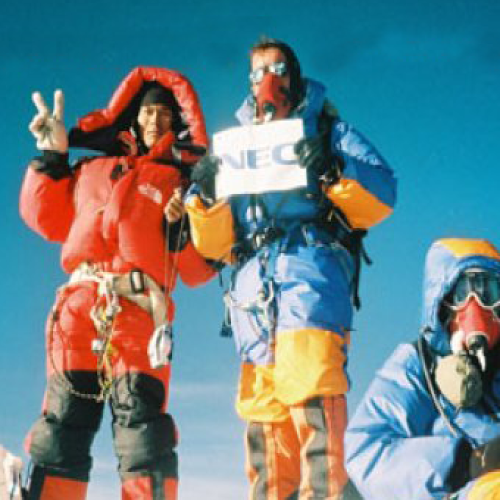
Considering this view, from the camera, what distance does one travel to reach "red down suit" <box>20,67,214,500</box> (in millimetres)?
6465

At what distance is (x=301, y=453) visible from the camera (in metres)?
5.79

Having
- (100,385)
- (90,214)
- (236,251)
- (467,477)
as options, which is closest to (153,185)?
(90,214)

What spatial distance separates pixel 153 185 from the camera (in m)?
7.27

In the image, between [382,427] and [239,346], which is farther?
[239,346]

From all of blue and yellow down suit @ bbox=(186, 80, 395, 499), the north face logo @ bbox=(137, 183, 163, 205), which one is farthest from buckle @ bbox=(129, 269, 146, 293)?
the north face logo @ bbox=(137, 183, 163, 205)

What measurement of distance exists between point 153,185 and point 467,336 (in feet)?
10.5

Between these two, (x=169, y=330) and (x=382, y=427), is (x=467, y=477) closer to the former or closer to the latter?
(x=382, y=427)

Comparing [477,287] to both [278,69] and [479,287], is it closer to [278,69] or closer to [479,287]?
[479,287]

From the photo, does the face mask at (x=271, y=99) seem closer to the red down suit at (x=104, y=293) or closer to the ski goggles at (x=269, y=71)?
the ski goggles at (x=269, y=71)

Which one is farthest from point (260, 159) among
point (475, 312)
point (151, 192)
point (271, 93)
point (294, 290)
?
point (475, 312)

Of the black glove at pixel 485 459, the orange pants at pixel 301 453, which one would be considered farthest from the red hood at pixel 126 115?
the black glove at pixel 485 459

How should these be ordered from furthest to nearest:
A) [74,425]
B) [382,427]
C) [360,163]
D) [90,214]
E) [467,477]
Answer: [90,214], [74,425], [360,163], [382,427], [467,477]

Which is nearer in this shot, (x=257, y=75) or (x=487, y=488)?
(x=487, y=488)

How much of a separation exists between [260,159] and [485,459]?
114 inches
